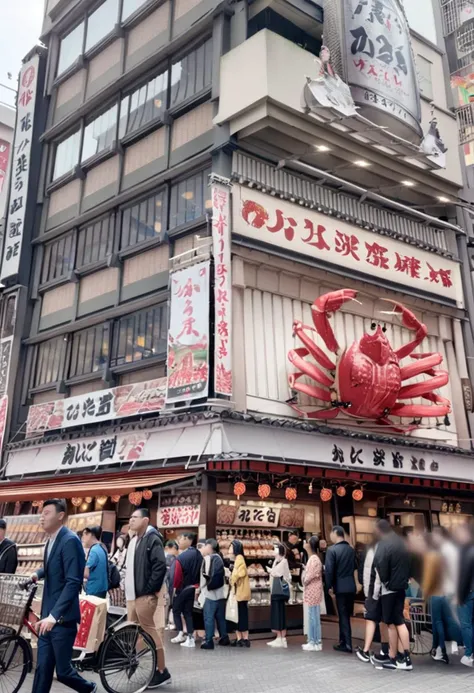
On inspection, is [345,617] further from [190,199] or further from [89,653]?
[190,199]

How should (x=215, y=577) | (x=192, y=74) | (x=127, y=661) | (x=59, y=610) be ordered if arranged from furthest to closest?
(x=192, y=74) < (x=215, y=577) < (x=127, y=661) < (x=59, y=610)

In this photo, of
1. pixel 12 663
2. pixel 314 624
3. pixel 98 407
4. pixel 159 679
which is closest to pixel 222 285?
pixel 98 407

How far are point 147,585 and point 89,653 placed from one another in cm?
93

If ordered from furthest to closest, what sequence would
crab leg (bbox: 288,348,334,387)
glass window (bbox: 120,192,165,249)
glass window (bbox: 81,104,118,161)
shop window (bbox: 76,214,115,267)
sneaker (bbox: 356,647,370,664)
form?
glass window (bbox: 81,104,118,161)
shop window (bbox: 76,214,115,267)
glass window (bbox: 120,192,165,249)
crab leg (bbox: 288,348,334,387)
sneaker (bbox: 356,647,370,664)

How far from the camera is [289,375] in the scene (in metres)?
15.2

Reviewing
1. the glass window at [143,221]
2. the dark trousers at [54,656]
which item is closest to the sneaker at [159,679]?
the dark trousers at [54,656]

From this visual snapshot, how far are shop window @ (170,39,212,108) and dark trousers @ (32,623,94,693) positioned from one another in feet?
51.5

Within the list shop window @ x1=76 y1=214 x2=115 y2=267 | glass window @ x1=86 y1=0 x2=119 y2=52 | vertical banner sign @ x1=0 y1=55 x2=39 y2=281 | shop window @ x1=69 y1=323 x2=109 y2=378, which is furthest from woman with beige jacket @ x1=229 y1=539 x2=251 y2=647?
glass window @ x1=86 y1=0 x2=119 y2=52

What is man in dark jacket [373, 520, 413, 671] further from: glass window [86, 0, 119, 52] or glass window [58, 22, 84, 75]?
glass window [58, 22, 84, 75]

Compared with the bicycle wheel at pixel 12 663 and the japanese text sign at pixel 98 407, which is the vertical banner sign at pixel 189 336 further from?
the bicycle wheel at pixel 12 663

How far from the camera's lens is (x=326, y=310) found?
15258 millimetres

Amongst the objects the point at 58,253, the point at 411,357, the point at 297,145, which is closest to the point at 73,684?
the point at 411,357

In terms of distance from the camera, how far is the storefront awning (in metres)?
13.0

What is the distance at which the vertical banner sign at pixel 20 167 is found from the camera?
22.0 metres
